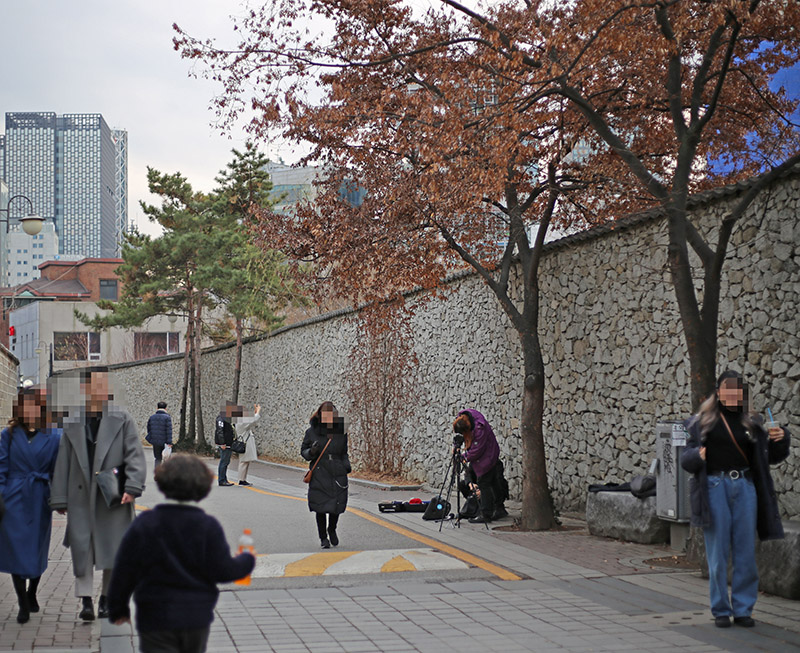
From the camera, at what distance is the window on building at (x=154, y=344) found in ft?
265

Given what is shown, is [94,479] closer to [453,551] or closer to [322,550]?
[322,550]

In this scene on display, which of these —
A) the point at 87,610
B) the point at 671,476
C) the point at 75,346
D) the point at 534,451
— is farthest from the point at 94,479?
the point at 75,346

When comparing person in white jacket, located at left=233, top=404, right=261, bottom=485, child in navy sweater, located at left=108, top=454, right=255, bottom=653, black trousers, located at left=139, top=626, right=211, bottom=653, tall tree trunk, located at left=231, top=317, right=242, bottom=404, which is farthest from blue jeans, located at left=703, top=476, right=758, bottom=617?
tall tree trunk, located at left=231, top=317, right=242, bottom=404

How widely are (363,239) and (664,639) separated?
7805mm

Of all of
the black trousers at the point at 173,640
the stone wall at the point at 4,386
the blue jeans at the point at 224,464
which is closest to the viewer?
the black trousers at the point at 173,640

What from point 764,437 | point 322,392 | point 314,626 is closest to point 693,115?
point 764,437

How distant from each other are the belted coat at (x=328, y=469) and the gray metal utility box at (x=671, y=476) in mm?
3578

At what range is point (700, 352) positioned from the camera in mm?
9156

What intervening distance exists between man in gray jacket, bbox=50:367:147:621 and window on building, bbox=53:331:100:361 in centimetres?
7883

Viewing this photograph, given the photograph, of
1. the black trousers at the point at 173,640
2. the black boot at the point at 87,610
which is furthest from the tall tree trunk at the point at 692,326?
the black trousers at the point at 173,640

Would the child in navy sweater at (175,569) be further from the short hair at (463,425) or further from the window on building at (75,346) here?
the window on building at (75,346)

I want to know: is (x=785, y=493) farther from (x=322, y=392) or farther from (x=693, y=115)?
(x=322, y=392)

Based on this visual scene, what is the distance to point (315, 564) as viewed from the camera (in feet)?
31.9

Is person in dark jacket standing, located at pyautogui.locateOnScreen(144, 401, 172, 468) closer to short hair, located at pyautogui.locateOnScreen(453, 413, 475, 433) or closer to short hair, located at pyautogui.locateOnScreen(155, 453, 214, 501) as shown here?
short hair, located at pyautogui.locateOnScreen(453, 413, 475, 433)
